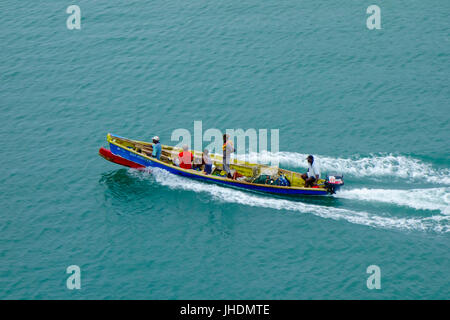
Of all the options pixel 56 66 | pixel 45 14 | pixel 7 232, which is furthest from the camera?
pixel 45 14

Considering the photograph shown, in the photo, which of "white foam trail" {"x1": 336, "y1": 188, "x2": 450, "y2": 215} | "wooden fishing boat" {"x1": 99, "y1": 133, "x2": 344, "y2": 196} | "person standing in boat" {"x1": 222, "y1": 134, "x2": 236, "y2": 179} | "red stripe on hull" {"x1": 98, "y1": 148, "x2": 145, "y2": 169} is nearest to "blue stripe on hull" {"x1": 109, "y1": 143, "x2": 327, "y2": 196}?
"wooden fishing boat" {"x1": 99, "y1": 133, "x2": 344, "y2": 196}

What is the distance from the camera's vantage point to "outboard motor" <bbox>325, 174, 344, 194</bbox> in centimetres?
4153

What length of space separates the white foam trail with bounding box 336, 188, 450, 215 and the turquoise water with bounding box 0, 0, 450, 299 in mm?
112

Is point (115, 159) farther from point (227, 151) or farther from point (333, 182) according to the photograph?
point (333, 182)

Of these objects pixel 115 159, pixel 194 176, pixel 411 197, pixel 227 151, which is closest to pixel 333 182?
pixel 411 197

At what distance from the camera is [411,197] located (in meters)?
41.2

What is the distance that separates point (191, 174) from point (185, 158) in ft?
3.59

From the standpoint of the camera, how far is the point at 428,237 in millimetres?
38562

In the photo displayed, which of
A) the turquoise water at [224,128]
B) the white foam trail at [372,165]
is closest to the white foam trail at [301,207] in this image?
the turquoise water at [224,128]

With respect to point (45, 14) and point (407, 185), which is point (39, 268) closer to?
point (407, 185)

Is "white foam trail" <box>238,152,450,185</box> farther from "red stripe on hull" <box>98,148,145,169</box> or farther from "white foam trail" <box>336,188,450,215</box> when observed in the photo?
"red stripe on hull" <box>98,148,145,169</box>

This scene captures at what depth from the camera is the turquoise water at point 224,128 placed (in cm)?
3766

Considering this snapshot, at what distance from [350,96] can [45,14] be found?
29417 millimetres

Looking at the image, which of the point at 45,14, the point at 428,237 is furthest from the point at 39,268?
the point at 45,14
